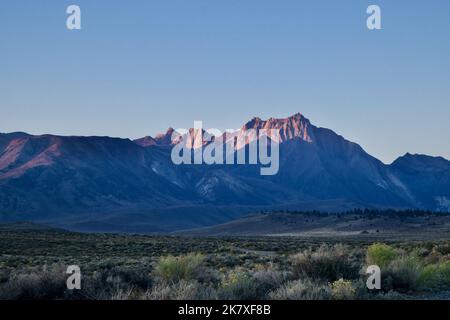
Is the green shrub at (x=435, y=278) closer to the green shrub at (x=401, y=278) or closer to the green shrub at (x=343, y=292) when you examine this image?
the green shrub at (x=401, y=278)

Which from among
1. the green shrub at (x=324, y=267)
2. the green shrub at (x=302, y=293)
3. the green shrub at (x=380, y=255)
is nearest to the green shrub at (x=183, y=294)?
the green shrub at (x=302, y=293)

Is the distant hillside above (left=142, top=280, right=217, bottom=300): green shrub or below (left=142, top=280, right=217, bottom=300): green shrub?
below

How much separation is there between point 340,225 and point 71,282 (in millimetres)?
127044

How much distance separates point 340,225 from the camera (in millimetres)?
141375

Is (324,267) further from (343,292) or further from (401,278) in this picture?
(343,292)

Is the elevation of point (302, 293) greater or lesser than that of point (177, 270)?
greater

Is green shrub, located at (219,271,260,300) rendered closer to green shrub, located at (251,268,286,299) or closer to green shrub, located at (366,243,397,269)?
green shrub, located at (251,268,286,299)

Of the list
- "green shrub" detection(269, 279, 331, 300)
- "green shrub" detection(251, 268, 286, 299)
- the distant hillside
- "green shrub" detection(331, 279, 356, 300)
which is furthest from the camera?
the distant hillside

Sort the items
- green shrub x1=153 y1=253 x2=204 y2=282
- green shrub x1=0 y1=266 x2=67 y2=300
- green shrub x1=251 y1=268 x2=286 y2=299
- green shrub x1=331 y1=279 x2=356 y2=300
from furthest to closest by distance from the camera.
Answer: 1. green shrub x1=153 y1=253 x2=204 y2=282
2. green shrub x1=0 y1=266 x2=67 y2=300
3. green shrub x1=251 y1=268 x2=286 y2=299
4. green shrub x1=331 y1=279 x2=356 y2=300

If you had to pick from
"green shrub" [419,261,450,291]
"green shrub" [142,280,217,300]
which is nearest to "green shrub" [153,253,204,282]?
"green shrub" [142,280,217,300]

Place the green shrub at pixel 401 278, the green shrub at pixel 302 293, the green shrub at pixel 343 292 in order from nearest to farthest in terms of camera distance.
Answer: the green shrub at pixel 302 293, the green shrub at pixel 343 292, the green shrub at pixel 401 278

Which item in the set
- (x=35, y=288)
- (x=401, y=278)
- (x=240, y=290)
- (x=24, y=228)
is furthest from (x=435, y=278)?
(x=24, y=228)
